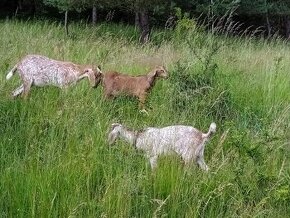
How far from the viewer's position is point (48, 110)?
525 centimetres

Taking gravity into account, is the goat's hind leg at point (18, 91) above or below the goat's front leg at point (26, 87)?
below

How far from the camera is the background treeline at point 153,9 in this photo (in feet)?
42.3

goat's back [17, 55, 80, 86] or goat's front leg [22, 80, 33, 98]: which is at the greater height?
goat's back [17, 55, 80, 86]

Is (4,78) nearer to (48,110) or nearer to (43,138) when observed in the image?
(48,110)

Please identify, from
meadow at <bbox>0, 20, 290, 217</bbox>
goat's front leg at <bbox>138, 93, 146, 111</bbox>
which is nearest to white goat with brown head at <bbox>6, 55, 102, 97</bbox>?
meadow at <bbox>0, 20, 290, 217</bbox>

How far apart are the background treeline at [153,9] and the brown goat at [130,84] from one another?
2813 millimetres

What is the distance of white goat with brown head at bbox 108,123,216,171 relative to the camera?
167 inches

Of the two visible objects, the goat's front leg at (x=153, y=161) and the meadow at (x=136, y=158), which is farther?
the goat's front leg at (x=153, y=161)

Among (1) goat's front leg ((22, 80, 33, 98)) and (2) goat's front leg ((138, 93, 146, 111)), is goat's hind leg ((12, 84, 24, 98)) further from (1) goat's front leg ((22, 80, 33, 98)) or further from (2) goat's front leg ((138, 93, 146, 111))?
(2) goat's front leg ((138, 93, 146, 111))

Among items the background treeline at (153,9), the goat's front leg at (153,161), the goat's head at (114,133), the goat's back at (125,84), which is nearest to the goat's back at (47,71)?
the goat's back at (125,84)

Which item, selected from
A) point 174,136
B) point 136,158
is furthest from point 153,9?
point 136,158

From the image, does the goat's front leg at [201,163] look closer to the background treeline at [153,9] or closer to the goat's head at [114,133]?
the goat's head at [114,133]

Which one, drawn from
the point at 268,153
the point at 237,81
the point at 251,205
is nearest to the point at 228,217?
the point at 251,205

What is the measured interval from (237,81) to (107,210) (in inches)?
168
